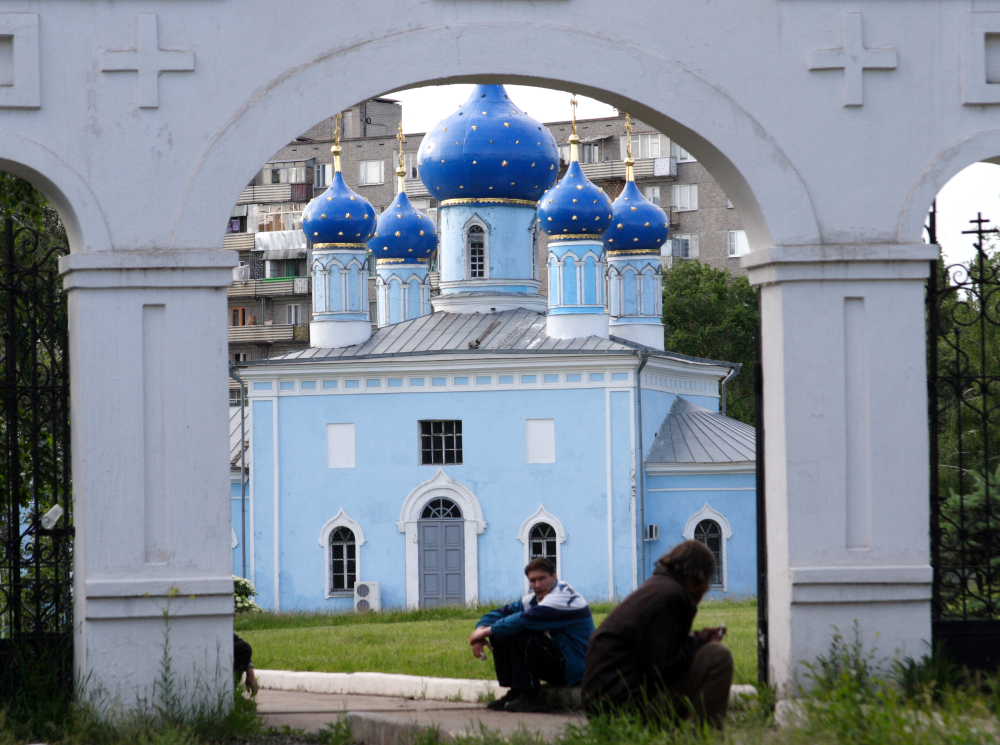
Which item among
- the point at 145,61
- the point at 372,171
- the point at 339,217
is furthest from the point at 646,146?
the point at 145,61

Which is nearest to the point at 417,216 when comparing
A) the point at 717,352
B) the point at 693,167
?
the point at 717,352

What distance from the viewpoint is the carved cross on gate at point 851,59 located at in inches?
392

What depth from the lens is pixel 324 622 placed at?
83.1ft

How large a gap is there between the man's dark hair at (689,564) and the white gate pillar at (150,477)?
2.72 meters

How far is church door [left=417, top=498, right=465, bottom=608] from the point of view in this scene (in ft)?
119

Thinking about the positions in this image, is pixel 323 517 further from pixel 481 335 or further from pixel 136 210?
pixel 136 210

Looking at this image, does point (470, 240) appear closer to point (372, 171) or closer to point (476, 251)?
point (476, 251)

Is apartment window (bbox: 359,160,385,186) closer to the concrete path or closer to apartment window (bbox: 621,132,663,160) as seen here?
apartment window (bbox: 621,132,663,160)

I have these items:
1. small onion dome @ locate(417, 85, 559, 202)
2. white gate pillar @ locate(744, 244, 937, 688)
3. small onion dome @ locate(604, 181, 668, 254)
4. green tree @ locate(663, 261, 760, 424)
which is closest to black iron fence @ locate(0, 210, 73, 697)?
white gate pillar @ locate(744, 244, 937, 688)

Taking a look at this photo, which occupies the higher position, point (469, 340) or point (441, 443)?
point (469, 340)

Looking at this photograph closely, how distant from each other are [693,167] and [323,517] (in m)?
30.8

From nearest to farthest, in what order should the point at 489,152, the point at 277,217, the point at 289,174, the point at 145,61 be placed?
the point at 145,61, the point at 489,152, the point at 277,217, the point at 289,174

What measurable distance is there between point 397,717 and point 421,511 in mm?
27302

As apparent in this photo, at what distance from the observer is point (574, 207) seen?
125ft
